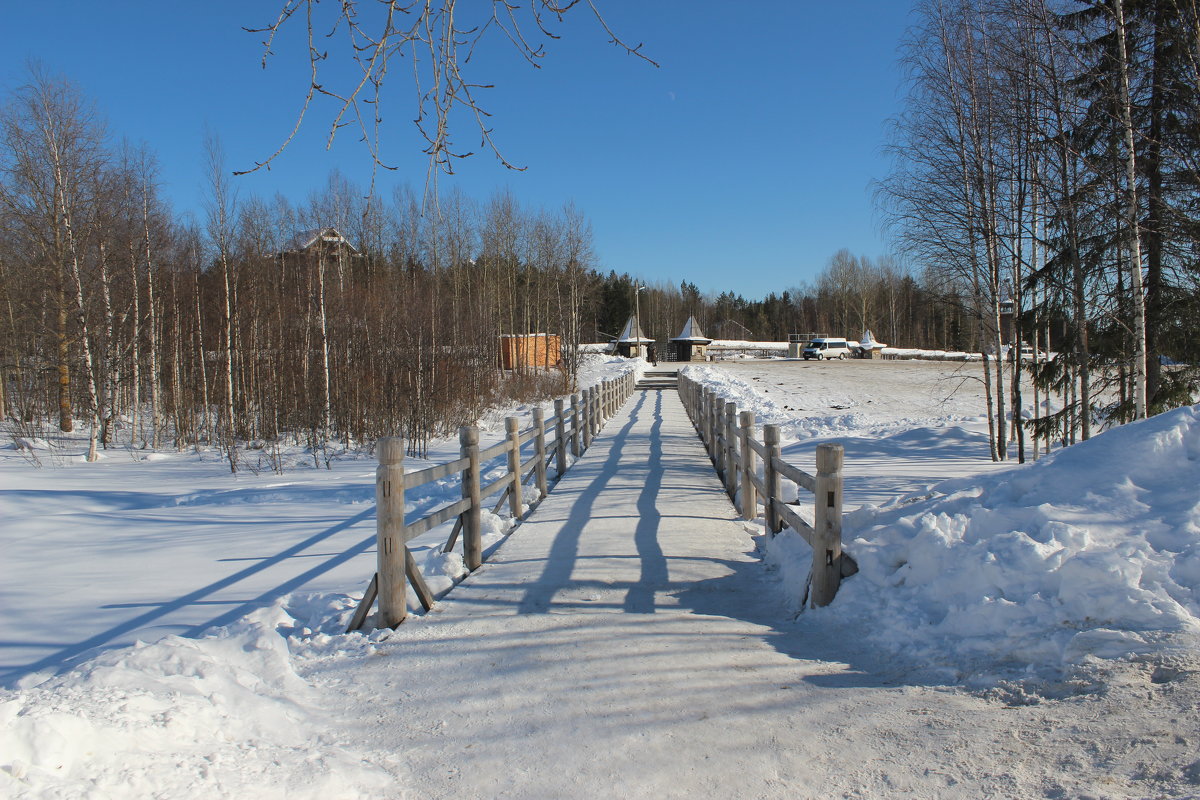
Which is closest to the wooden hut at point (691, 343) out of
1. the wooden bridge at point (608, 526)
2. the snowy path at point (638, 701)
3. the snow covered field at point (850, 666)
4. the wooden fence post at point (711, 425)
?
the wooden fence post at point (711, 425)

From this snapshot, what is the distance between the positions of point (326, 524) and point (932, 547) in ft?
22.7

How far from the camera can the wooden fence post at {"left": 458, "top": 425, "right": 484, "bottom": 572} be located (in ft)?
20.5

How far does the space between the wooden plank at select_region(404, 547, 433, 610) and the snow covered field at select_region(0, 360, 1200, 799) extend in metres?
0.52

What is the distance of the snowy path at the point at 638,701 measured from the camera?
2.88 meters

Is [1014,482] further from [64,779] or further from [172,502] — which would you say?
[172,502]

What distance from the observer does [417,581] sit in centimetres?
504

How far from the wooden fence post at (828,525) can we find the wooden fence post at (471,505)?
110 inches

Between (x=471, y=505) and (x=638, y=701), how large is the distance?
300 centimetres

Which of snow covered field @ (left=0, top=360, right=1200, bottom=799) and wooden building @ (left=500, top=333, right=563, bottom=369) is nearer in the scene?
snow covered field @ (left=0, top=360, right=1200, bottom=799)

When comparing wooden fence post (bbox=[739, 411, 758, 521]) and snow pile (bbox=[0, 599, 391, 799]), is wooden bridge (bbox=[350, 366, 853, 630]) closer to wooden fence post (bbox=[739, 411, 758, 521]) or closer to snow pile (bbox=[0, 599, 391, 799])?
wooden fence post (bbox=[739, 411, 758, 521])

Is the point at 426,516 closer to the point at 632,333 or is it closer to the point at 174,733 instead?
the point at 174,733

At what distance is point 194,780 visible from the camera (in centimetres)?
269

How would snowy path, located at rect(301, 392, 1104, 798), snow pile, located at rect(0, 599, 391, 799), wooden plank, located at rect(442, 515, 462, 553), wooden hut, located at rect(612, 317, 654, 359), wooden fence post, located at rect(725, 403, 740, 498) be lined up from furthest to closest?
wooden hut, located at rect(612, 317, 654, 359) → wooden fence post, located at rect(725, 403, 740, 498) → wooden plank, located at rect(442, 515, 462, 553) → snowy path, located at rect(301, 392, 1104, 798) → snow pile, located at rect(0, 599, 391, 799)

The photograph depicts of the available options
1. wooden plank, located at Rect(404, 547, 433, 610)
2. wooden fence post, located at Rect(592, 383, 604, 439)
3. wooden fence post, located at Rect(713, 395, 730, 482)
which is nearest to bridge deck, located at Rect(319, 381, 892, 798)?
wooden plank, located at Rect(404, 547, 433, 610)
